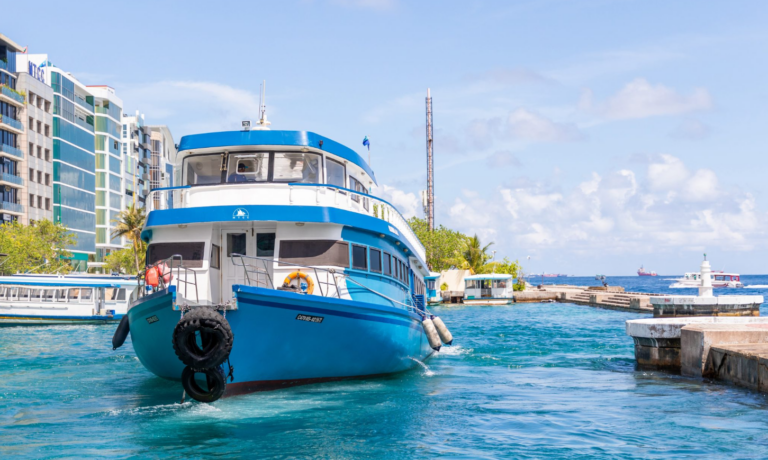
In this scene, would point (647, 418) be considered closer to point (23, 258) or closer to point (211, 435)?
point (211, 435)

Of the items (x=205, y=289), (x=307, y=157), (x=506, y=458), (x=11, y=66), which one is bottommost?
(x=506, y=458)

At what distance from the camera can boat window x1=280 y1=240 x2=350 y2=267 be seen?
1550cm

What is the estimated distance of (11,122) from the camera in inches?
2771

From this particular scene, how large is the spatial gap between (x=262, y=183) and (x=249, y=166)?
2.46 feet

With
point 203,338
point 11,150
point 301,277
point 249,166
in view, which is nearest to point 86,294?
point 249,166

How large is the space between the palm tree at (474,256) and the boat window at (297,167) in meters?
61.7

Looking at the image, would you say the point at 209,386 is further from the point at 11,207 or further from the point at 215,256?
the point at 11,207

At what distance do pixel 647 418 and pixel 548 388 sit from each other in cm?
374

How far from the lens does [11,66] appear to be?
238ft

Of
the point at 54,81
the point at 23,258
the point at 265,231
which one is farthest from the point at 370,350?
the point at 54,81

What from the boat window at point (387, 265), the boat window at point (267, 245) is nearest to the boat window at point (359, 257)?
the boat window at point (387, 265)

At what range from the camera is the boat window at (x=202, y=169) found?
655 inches

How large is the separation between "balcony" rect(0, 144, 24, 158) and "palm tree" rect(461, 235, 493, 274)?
1723 inches

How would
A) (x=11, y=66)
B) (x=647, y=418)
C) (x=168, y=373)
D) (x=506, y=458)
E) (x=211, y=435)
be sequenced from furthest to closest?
(x=11, y=66)
(x=168, y=373)
(x=647, y=418)
(x=211, y=435)
(x=506, y=458)
